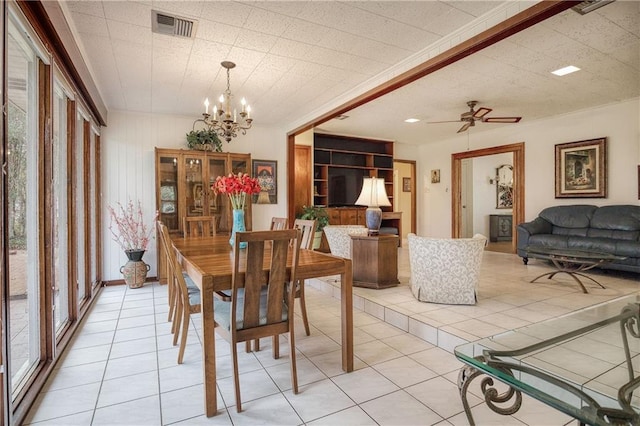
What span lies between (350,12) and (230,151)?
11.5ft

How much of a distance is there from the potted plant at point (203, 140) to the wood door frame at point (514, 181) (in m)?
5.22

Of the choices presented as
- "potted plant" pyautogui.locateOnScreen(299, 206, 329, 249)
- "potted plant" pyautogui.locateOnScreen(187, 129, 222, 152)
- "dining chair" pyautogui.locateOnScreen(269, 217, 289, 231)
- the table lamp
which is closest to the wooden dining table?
"dining chair" pyautogui.locateOnScreen(269, 217, 289, 231)

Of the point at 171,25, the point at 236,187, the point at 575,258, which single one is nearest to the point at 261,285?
the point at 236,187

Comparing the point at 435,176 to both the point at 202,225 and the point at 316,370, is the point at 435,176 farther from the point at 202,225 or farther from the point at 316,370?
the point at 316,370

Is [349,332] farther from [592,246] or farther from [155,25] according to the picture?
[592,246]

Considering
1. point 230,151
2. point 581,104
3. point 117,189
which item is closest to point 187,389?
point 117,189

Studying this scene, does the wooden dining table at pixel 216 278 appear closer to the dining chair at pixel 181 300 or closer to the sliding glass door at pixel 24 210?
the dining chair at pixel 181 300

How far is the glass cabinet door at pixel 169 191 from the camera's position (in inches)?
189

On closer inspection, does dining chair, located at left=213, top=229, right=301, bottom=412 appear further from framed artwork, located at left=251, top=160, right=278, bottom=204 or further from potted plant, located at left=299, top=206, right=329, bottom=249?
potted plant, located at left=299, top=206, right=329, bottom=249

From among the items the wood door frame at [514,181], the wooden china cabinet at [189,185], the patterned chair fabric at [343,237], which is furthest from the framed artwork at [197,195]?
the wood door frame at [514,181]

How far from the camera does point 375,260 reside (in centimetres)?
385

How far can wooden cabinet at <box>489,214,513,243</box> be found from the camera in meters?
8.33

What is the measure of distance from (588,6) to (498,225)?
6687 mm

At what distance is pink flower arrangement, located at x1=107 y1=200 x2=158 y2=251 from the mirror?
7.88 metres
